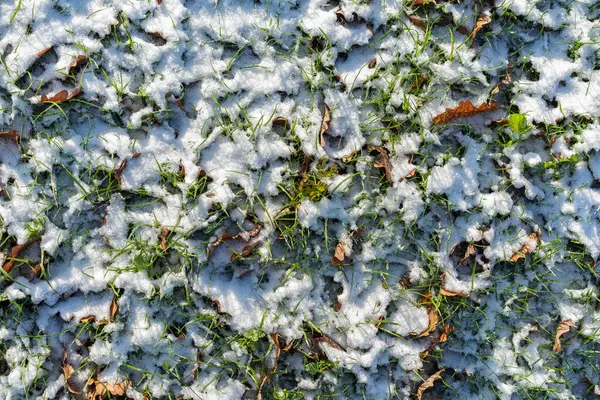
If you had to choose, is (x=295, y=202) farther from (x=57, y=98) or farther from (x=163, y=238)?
(x=57, y=98)

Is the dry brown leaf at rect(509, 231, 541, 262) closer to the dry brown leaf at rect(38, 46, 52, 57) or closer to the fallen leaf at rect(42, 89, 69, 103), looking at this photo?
the fallen leaf at rect(42, 89, 69, 103)

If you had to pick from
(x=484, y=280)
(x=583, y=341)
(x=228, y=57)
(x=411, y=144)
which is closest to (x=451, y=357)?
(x=484, y=280)

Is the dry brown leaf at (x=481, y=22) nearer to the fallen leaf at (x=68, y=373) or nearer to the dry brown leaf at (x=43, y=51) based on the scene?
the dry brown leaf at (x=43, y=51)

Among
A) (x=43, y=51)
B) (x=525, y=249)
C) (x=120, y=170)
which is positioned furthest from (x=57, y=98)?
(x=525, y=249)

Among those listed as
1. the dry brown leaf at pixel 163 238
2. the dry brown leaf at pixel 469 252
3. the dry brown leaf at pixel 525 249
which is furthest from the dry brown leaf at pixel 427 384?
the dry brown leaf at pixel 163 238

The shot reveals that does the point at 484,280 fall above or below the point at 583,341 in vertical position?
above

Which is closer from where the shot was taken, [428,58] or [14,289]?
[14,289]

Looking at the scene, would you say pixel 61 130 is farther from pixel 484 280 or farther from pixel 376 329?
pixel 484 280

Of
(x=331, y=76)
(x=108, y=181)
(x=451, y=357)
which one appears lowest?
(x=451, y=357)
